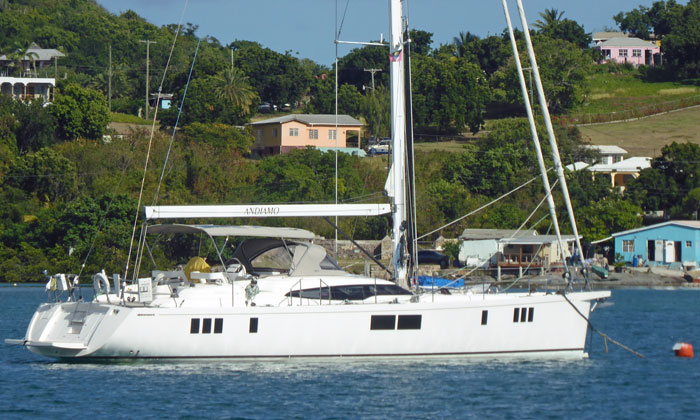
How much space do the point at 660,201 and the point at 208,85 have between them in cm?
4033

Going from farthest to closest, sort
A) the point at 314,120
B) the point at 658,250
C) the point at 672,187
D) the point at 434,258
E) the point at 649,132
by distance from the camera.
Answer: the point at 649,132 → the point at 314,120 → the point at 672,187 → the point at 658,250 → the point at 434,258

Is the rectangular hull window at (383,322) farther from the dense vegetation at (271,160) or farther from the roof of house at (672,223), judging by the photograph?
the roof of house at (672,223)

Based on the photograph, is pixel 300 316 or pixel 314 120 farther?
pixel 314 120

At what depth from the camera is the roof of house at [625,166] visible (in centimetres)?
7749

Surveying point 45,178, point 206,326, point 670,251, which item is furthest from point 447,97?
point 206,326

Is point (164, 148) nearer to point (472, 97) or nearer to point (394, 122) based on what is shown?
point (472, 97)

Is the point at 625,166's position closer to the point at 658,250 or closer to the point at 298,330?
the point at 658,250

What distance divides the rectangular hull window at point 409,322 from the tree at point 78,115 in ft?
195

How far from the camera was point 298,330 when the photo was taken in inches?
864

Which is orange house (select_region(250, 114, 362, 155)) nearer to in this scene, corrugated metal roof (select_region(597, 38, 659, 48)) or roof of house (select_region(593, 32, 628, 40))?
corrugated metal roof (select_region(597, 38, 659, 48))

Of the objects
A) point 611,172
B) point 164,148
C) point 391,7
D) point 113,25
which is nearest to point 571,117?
point 611,172

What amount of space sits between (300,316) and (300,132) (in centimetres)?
6303

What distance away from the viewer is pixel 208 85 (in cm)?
8781

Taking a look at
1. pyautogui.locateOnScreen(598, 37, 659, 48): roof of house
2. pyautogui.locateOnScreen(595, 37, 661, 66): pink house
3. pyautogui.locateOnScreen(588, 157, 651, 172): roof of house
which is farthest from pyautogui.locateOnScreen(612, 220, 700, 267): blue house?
pyautogui.locateOnScreen(598, 37, 659, 48): roof of house
